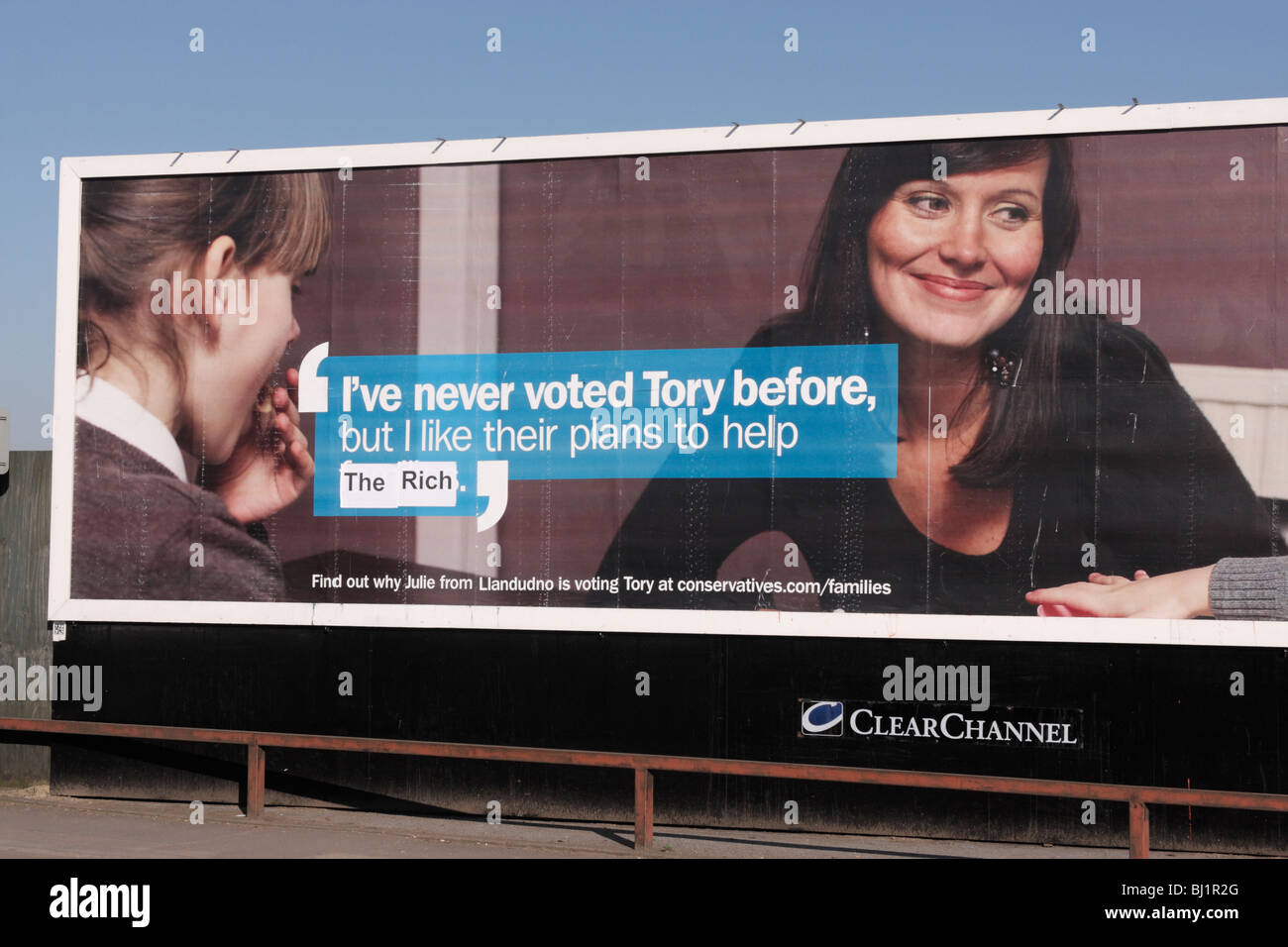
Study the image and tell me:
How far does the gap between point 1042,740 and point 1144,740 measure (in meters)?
0.77

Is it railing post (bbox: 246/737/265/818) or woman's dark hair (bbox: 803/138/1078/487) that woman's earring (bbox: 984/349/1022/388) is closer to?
woman's dark hair (bbox: 803/138/1078/487)

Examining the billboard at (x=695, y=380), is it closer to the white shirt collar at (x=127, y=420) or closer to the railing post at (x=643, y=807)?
the white shirt collar at (x=127, y=420)

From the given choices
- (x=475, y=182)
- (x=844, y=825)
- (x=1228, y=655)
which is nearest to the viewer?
(x=1228, y=655)

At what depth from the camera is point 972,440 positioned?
11414mm

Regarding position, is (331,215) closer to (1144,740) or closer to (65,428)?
(65,428)

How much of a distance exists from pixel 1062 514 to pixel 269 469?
687 centimetres

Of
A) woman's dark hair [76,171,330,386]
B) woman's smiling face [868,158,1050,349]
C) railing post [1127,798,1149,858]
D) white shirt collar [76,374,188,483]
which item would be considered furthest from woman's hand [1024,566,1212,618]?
white shirt collar [76,374,188,483]

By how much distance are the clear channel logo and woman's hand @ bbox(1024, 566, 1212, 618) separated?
179 cm

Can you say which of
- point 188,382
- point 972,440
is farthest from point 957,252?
point 188,382

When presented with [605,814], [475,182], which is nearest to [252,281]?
[475,182]

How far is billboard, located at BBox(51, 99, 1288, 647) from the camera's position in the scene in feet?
36.4

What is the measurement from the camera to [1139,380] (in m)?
11.1

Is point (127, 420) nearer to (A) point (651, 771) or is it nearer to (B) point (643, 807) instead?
(A) point (651, 771)

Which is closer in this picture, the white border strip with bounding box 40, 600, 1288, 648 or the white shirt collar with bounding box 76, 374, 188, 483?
the white border strip with bounding box 40, 600, 1288, 648
